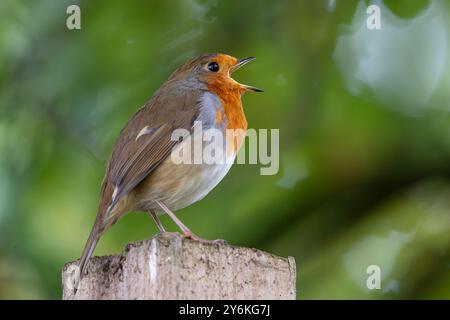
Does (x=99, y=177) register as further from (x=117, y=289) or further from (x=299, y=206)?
(x=117, y=289)

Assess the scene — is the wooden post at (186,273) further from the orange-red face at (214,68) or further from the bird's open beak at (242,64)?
the orange-red face at (214,68)

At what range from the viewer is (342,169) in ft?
15.8

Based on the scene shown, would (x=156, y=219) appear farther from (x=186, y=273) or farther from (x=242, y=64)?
(x=186, y=273)

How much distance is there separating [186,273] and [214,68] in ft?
7.39

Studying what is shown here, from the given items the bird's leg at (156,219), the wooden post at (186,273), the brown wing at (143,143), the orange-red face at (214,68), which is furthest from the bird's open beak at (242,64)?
the wooden post at (186,273)

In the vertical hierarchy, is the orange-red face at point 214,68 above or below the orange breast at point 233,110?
above

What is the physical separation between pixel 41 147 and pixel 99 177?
35 cm

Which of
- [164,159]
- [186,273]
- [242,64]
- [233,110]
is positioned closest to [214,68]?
[242,64]

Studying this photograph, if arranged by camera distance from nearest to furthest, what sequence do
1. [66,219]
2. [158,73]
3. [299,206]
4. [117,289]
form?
1. [117,289]
2. [66,219]
3. [299,206]
4. [158,73]

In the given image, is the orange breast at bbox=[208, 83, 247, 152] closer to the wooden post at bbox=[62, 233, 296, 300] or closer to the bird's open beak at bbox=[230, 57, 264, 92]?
the bird's open beak at bbox=[230, 57, 264, 92]

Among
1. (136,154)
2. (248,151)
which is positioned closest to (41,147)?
(136,154)

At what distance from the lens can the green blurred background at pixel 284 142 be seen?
15.3 ft

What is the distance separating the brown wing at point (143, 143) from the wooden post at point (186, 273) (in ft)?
3.23

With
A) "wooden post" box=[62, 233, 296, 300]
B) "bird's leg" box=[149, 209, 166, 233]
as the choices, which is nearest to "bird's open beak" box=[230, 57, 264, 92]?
"bird's leg" box=[149, 209, 166, 233]
